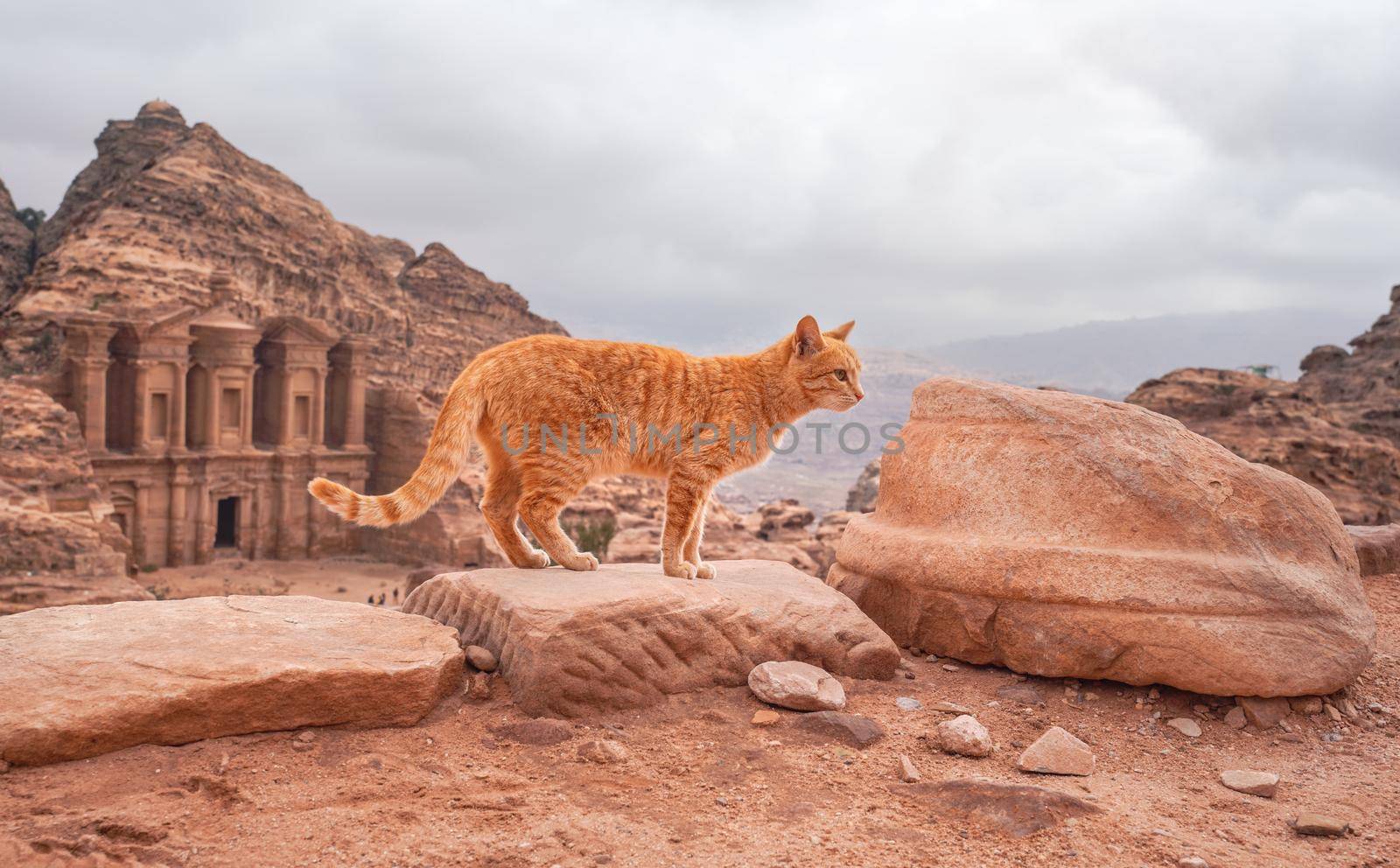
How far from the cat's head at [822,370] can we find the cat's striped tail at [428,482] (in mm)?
2412

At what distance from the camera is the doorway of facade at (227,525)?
4834cm

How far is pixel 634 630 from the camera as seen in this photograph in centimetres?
542

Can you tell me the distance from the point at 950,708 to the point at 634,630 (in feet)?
7.10

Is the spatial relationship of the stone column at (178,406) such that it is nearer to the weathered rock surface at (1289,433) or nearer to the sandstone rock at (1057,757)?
the weathered rock surface at (1289,433)

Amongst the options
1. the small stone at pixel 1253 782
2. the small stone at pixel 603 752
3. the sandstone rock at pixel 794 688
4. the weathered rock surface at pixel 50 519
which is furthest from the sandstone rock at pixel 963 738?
the weathered rock surface at pixel 50 519

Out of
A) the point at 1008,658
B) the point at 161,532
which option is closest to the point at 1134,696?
the point at 1008,658

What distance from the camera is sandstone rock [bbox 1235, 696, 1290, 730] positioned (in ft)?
18.4

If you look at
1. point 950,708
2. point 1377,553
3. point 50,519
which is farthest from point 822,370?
point 50,519

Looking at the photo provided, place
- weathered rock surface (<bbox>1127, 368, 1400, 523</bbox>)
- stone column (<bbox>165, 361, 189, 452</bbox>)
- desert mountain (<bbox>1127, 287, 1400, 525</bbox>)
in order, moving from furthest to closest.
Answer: stone column (<bbox>165, 361, 189, 452</bbox>) < desert mountain (<bbox>1127, 287, 1400, 525</bbox>) < weathered rock surface (<bbox>1127, 368, 1400, 523</bbox>)

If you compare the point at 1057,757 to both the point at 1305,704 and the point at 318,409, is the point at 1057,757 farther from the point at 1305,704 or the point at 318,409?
the point at 318,409

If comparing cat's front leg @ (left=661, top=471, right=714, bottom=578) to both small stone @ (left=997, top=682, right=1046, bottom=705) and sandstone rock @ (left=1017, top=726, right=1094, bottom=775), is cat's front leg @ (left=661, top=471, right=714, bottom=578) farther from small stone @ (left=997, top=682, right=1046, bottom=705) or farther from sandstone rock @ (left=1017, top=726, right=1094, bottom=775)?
sandstone rock @ (left=1017, top=726, right=1094, bottom=775)

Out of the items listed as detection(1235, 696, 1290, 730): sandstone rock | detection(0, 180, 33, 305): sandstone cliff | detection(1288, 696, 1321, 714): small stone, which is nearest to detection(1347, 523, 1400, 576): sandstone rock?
detection(1288, 696, 1321, 714): small stone

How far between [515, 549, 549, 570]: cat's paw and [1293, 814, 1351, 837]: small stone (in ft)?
16.0

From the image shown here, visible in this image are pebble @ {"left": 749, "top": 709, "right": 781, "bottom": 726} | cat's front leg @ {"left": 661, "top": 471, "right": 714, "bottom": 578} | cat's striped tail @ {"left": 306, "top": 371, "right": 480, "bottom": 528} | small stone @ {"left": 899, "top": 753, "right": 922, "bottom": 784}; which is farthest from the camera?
cat's front leg @ {"left": 661, "top": 471, "right": 714, "bottom": 578}
